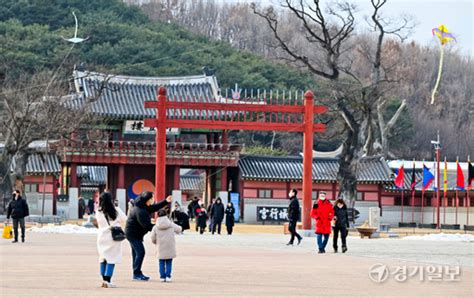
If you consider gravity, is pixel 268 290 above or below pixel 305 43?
below

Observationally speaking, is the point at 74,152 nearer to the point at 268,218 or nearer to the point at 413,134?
the point at 268,218

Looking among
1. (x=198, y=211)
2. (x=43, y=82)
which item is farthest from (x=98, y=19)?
(x=198, y=211)

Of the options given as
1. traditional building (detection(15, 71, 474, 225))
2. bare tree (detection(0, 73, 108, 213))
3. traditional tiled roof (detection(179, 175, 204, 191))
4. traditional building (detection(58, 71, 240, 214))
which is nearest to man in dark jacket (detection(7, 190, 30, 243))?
bare tree (detection(0, 73, 108, 213))

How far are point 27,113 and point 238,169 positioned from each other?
1666 cm

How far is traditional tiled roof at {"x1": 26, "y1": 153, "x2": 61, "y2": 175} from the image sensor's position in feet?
196

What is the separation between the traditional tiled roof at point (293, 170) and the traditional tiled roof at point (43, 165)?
9.86m

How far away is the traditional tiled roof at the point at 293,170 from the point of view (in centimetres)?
5972

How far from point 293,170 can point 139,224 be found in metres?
43.2

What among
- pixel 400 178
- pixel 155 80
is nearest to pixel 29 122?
pixel 155 80

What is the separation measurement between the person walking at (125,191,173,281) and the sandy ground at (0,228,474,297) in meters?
0.32

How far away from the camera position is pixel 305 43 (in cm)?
11862

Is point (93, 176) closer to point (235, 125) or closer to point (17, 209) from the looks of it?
point (235, 125)

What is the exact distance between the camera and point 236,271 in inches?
755

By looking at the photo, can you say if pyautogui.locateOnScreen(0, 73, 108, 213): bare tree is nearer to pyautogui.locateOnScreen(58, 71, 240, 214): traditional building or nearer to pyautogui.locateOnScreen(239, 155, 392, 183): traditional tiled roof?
pyautogui.locateOnScreen(58, 71, 240, 214): traditional building
